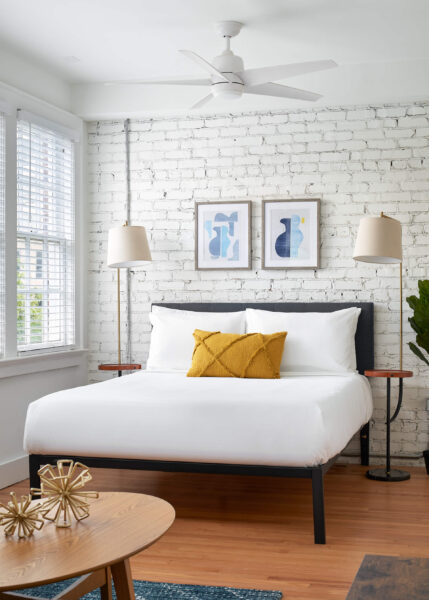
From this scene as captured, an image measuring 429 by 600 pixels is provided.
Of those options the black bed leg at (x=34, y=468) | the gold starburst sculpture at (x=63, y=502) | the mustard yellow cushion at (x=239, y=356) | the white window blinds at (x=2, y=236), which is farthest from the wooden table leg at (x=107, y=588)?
the white window blinds at (x=2, y=236)

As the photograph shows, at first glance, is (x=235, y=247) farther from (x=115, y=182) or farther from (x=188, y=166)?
(x=115, y=182)

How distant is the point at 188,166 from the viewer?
19.8ft

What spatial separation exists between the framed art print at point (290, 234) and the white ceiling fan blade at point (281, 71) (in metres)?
1.71

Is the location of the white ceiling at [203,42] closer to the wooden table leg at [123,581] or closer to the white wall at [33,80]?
the white wall at [33,80]

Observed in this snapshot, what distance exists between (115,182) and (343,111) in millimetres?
Answer: 1998

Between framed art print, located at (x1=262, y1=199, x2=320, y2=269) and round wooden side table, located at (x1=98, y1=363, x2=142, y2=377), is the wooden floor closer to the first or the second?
round wooden side table, located at (x1=98, y1=363, x2=142, y2=377)

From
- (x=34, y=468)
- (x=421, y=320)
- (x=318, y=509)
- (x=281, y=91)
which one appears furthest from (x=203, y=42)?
(x=318, y=509)

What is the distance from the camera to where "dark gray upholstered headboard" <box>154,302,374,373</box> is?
556 centimetres

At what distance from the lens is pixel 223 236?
A: 5.95m

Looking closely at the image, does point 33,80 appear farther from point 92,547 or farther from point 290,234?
point 92,547

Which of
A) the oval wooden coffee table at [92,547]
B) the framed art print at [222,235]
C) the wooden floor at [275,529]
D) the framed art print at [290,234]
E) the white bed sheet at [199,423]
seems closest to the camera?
the oval wooden coffee table at [92,547]

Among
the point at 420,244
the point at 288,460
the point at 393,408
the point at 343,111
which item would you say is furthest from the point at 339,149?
the point at 288,460

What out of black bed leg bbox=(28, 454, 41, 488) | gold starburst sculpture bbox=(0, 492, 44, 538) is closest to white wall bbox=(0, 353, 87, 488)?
black bed leg bbox=(28, 454, 41, 488)

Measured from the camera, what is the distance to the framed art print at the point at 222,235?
19.3 ft
